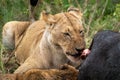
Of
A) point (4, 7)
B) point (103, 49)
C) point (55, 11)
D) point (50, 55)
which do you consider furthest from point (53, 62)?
point (4, 7)

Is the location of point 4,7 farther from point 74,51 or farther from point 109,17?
point 74,51

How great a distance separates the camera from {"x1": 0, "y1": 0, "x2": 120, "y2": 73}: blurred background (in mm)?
7938

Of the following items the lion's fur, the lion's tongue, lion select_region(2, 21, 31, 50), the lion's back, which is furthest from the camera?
lion select_region(2, 21, 31, 50)

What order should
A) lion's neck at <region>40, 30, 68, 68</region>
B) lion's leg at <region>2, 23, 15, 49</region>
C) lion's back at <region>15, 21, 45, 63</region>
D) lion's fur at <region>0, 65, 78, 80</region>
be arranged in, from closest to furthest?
lion's fur at <region>0, 65, 78, 80</region>, lion's neck at <region>40, 30, 68, 68</region>, lion's back at <region>15, 21, 45, 63</region>, lion's leg at <region>2, 23, 15, 49</region>

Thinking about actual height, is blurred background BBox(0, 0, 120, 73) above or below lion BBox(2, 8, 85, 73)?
below

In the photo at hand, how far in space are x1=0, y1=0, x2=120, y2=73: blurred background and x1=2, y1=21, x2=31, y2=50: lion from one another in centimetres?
46

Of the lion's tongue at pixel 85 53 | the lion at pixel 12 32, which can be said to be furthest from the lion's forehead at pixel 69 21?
the lion at pixel 12 32

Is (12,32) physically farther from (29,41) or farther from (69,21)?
(69,21)

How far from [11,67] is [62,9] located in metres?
2.13

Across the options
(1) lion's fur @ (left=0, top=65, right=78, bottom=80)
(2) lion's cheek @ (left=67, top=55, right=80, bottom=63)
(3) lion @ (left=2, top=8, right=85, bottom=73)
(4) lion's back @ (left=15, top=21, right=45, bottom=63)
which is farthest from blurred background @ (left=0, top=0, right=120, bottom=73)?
(1) lion's fur @ (left=0, top=65, right=78, bottom=80)

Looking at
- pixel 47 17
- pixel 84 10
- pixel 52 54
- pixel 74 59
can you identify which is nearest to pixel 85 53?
pixel 74 59

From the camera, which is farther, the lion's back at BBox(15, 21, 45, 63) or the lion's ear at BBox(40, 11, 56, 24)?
the lion's back at BBox(15, 21, 45, 63)

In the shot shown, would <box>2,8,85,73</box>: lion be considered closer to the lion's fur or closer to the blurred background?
the lion's fur

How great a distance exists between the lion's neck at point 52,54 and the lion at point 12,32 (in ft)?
6.42
